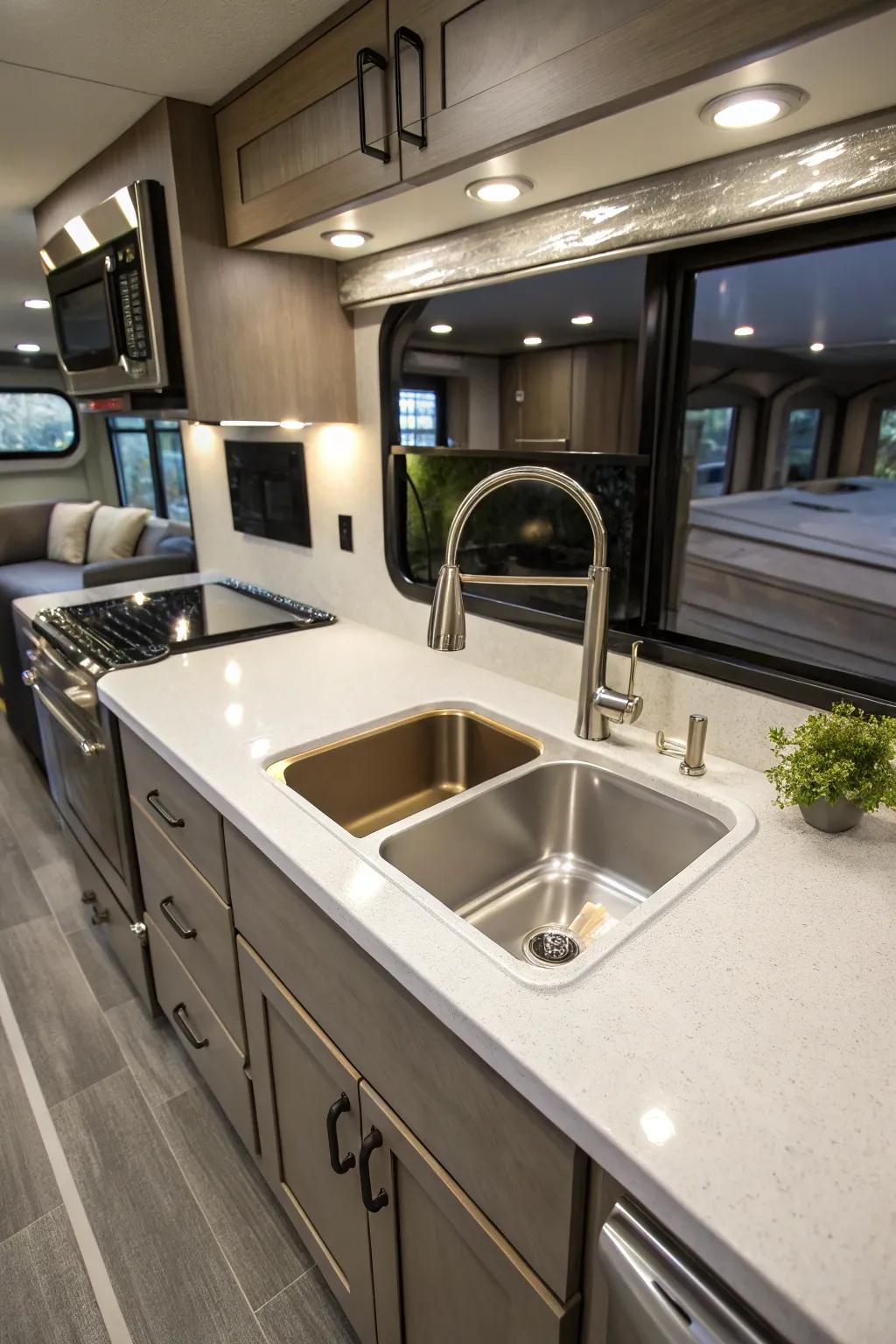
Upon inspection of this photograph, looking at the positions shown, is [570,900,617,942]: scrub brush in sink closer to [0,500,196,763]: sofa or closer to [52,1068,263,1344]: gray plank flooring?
[52,1068,263,1344]: gray plank flooring

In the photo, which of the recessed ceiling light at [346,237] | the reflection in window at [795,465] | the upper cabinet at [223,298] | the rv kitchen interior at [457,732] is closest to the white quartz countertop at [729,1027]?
the rv kitchen interior at [457,732]

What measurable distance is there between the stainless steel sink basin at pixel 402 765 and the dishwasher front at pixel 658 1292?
816 millimetres

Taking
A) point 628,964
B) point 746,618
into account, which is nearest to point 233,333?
point 628,964

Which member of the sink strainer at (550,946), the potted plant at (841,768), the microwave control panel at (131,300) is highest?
the microwave control panel at (131,300)

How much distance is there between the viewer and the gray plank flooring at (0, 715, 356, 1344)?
1.26 meters

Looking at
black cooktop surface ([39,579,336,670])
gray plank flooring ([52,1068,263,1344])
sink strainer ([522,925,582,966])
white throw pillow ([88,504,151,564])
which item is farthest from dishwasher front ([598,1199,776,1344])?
white throw pillow ([88,504,151,564])

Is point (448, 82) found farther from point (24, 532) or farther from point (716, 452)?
point (24, 532)

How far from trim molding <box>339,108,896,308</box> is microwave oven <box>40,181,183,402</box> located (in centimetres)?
54

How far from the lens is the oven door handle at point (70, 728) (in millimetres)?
1762

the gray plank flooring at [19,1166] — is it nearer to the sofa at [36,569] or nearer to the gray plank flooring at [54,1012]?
the gray plank flooring at [54,1012]

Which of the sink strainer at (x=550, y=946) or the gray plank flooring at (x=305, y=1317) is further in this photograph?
the gray plank flooring at (x=305, y=1317)

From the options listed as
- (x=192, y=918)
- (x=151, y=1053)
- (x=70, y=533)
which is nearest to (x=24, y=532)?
(x=70, y=533)

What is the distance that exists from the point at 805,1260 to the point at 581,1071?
199mm

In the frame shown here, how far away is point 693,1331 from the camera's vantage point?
534 mm
